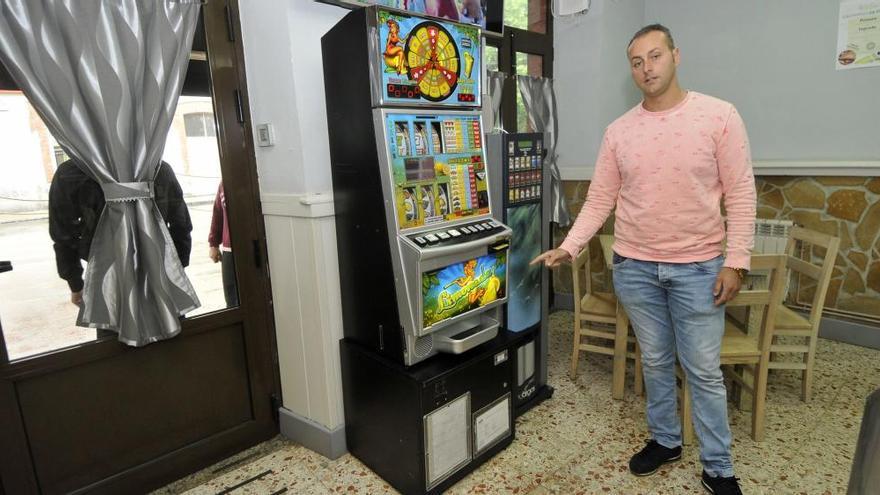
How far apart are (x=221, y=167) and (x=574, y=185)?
2.89 m

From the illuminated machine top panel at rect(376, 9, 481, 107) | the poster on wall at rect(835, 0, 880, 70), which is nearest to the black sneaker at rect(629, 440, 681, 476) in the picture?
the illuminated machine top panel at rect(376, 9, 481, 107)

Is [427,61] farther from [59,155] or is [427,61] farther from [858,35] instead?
[858,35]

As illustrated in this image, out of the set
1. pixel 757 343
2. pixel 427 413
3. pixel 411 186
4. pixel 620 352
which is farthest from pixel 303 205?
pixel 757 343

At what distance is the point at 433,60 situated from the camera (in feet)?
6.03

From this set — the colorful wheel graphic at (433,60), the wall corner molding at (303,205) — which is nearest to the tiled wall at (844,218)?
the colorful wheel graphic at (433,60)

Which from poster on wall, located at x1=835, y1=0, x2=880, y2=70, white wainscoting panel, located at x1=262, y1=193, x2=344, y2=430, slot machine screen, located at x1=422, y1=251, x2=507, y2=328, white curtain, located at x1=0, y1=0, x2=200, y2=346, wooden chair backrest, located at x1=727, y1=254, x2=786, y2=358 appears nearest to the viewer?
white curtain, located at x1=0, y1=0, x2=200, y2=346

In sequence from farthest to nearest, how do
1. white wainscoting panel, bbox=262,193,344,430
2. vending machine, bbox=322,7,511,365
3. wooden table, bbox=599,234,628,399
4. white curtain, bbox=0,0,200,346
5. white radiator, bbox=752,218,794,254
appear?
1. white radiator, bbox=752,218,794,254
2. wooden table, bbox=599,234,628,399
3. white wainscoting panel, bbox=262,193,344,430
4. vending machine, bbox=322,7,511,365
5. white curtain, bbox=0,0,200,346

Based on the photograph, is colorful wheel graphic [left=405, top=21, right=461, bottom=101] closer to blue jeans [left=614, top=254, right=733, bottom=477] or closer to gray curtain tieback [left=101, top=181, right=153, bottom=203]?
blue jeans [left=614, top=254, right=733, bottom=477]

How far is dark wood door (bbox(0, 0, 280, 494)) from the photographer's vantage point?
178cm

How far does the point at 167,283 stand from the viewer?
1.92 meters

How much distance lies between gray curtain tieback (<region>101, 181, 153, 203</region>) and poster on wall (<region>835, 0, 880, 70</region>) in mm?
4176

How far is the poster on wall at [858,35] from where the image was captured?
3.04 meters

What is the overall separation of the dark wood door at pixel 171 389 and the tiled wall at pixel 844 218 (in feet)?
11.6

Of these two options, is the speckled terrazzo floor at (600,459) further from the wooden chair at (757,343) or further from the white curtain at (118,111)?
the white curtain at (118,111)
